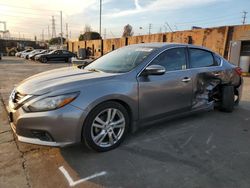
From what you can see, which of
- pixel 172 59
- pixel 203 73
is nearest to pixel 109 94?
pixel 172 59

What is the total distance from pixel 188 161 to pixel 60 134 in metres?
1.63

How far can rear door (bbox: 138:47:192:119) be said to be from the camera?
325cm

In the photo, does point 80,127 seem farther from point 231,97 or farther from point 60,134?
point 231,97

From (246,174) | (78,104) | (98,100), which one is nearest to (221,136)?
(246,174)

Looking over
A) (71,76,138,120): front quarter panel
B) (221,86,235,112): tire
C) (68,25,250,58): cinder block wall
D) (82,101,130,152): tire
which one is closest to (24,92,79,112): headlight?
(71,76,138,120): front quarter panel

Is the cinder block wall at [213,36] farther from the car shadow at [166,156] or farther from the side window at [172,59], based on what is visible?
the car shadow at [166,156]

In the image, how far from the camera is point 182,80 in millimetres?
3660

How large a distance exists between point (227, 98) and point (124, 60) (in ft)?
8.15

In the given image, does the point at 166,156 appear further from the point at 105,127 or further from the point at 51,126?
the point at 51,126

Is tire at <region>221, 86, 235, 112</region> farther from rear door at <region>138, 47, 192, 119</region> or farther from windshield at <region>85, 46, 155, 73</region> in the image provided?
windshield at <region>85, 46, 155, 73</region>

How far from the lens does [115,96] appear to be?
9.48 feet

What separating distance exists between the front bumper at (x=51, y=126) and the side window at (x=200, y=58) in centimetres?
235

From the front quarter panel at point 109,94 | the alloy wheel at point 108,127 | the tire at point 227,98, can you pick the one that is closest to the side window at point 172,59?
the front quarter panel at point 109,94

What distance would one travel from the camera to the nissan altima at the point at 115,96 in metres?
2.58
